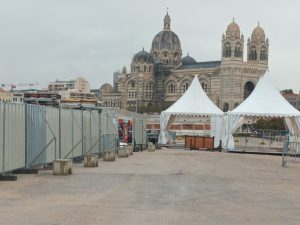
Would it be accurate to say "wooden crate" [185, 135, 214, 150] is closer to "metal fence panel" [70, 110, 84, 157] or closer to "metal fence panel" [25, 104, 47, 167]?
"metal fence panel" [70, 110, 84, 157]

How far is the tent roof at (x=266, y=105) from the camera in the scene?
3450 cm

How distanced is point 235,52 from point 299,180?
412 feet

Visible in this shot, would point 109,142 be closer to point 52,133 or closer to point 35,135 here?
point 52,133

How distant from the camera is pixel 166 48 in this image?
15538 cm

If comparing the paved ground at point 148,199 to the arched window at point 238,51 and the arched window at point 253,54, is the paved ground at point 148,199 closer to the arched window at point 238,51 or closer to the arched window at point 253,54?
the arched window at point 238,51

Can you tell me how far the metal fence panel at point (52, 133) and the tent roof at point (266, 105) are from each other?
19.1 metres

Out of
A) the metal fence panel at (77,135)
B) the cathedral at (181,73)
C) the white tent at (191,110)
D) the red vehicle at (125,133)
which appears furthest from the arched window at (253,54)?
the metal fence panel at (77,135)

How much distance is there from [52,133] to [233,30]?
127 m

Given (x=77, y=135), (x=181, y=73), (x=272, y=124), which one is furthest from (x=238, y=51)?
(x=77, y=135)

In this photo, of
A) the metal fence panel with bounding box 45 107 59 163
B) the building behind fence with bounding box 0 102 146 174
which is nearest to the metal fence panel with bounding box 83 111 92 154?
the building behind fence with bounding box 0 102 146 174

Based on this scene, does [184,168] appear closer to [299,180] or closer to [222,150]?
[299,180]

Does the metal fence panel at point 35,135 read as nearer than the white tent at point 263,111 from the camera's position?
Yes

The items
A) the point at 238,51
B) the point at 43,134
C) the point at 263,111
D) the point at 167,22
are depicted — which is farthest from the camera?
the point at 167,22

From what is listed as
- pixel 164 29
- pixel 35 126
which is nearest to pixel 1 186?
pixel 35 126
